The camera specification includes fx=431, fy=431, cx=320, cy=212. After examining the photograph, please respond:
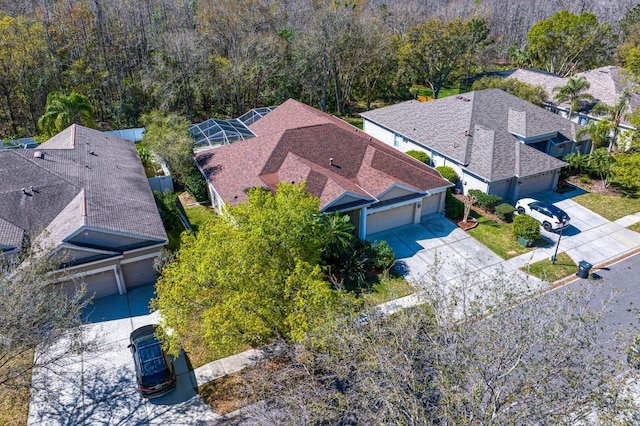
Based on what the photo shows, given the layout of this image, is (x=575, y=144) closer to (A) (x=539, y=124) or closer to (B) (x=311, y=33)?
(A) (x=539, y=124)

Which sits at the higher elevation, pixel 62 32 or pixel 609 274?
pixel 62 32

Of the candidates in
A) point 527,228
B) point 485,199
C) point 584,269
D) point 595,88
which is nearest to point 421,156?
point 485,199

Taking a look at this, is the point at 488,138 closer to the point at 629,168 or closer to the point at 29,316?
the point at 629,168

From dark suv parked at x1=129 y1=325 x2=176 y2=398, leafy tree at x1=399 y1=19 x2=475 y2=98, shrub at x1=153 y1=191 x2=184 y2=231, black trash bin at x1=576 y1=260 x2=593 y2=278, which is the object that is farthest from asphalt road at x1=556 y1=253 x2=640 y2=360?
leafy tree at x1=399 y1=19 x2=475 y2=98

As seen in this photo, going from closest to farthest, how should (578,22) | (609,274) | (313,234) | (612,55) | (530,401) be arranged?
(530,401)
(313,234)
(609,274)
(578,22)
(612,55)

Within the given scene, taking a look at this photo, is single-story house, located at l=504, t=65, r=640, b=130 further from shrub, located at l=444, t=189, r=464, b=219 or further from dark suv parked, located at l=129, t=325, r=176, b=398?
dark suv parked, located at l=129, t=325, r=176, b=398

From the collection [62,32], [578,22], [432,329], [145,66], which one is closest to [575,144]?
[578,22]
